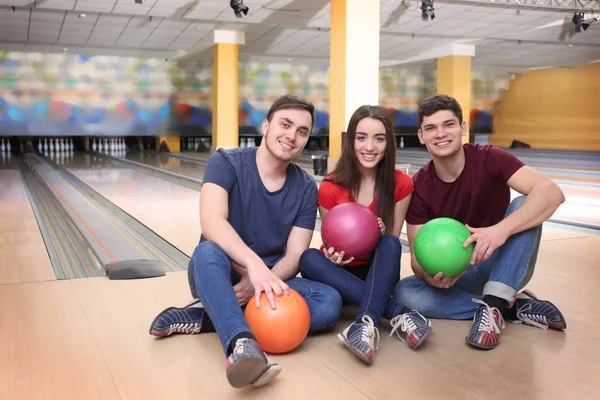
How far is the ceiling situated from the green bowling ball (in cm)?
709

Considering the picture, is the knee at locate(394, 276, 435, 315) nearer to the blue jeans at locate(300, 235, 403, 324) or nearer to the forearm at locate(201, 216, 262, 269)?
the blue jeans at locate(300, 235, 403, 324)

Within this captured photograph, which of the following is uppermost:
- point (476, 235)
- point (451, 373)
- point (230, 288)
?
point (476, 235)

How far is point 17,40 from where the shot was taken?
1198 cm

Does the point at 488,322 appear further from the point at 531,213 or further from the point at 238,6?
the point at 238,6

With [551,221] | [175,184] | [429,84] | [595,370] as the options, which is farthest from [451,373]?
[429,84]

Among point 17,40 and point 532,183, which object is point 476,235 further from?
point 17,40

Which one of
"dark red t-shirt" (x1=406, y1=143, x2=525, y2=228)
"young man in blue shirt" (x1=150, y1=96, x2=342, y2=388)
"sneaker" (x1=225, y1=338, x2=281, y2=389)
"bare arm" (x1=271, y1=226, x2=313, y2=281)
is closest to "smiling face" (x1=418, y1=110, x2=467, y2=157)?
"dark red t-shirt" (x1=406, y1=143, x2=525, y2=228)

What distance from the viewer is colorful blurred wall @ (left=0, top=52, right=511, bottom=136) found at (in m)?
13.6

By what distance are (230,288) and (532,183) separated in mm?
1034

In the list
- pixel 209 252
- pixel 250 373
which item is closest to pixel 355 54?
pixel 209 252

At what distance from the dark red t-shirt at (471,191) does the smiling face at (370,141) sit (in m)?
0.21

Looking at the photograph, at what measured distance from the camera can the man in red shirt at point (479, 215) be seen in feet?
6.31

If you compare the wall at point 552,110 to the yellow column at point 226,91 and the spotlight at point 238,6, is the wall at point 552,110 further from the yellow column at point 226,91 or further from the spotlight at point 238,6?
the spotlight at point 238,6

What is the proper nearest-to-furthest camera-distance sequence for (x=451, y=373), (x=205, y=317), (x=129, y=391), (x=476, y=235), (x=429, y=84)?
(x=129, y=391)
(x=451, y=373)
(x=476, y=235)
(x=205, y=317)
(x=429, y=84)
